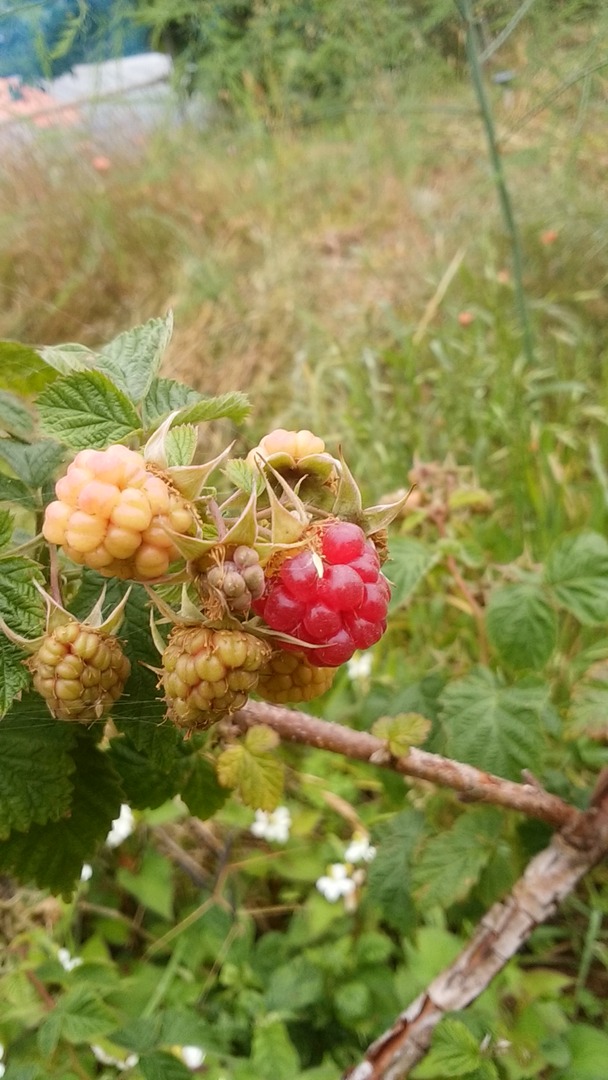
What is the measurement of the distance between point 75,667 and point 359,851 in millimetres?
841

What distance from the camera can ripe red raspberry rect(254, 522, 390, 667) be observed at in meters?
0.36

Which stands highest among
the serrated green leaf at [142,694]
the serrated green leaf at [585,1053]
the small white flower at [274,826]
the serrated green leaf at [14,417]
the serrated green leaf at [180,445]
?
the serrated green leaf at [180,445]

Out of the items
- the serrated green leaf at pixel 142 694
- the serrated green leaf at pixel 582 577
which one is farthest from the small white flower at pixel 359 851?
the serrated green leaf at pixel 142 694

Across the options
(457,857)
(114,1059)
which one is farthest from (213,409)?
(114,1059)

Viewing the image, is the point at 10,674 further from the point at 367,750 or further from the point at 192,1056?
the point at 192,1056

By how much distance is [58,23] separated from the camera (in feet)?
A: 2.10

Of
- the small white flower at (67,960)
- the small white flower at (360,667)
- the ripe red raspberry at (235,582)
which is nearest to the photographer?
the ripe red raspberry at (235,582)

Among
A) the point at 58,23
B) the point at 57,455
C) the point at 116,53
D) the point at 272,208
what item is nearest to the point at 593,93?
the point at 116,53

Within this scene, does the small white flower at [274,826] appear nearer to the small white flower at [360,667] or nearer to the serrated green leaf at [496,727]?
the small white flower at [360,667]

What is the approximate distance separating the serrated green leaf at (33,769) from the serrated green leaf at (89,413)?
18cm

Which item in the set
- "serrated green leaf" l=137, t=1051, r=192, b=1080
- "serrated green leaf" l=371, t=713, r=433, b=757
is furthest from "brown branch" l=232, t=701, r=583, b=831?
"serrated green leaf" l=137, t=1051, r=192, b=1080

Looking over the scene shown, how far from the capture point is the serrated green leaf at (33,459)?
530 mm

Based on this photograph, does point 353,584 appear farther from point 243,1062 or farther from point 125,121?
point 125,121

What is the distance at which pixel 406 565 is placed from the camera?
0.90 m
